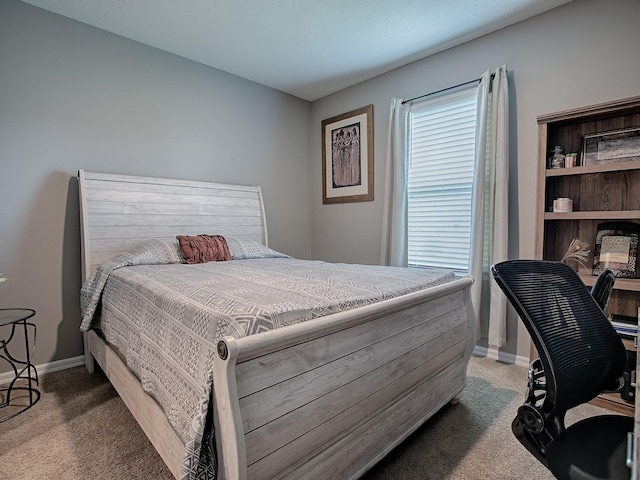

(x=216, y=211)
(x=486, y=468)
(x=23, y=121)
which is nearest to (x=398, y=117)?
(x=216, y=211)

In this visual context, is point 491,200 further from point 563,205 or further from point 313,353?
point 313,353

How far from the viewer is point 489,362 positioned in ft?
8.89

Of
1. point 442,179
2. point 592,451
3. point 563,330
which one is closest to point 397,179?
point 442,179

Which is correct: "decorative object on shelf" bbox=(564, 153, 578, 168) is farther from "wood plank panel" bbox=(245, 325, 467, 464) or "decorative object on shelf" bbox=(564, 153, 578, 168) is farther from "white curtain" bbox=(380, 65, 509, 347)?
"wood plank panel" bbox=(245, 325, 467, 464)

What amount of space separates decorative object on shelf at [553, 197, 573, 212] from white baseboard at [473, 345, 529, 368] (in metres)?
1.16

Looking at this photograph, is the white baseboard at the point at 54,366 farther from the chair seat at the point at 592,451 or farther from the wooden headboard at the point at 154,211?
the chair seat at the point at 592,451

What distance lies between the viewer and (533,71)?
2.52m

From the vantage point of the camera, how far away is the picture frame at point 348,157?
3.64 metres

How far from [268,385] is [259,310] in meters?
0.23

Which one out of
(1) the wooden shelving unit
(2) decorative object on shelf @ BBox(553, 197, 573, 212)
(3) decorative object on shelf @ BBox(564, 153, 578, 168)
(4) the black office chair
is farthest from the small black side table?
(3) decorative object on shelf @ BBox(564, 153, 578, 168)

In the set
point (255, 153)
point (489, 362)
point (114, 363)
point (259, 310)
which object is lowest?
point (489, 362)

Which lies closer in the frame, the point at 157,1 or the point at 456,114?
the point at 157,1

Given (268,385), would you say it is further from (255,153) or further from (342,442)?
(255,153)

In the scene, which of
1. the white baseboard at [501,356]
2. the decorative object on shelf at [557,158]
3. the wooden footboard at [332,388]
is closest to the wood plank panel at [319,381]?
the wooden footboard at [332,388]
